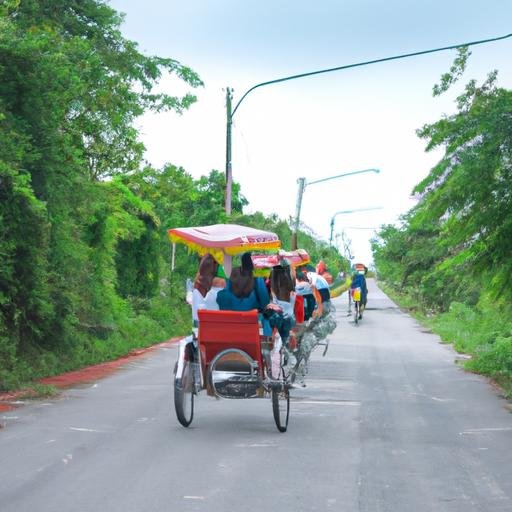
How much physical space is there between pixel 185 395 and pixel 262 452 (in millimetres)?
1770

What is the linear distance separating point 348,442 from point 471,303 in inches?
1267

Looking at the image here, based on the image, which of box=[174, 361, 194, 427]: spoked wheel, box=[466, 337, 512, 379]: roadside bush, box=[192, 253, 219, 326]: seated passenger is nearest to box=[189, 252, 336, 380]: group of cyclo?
box=[192, 253, 219, 326]: seated passenger

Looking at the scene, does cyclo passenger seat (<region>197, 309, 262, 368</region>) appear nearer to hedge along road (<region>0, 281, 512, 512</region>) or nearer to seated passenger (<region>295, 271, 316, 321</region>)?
hedge along road (<region>0, 281, 512, 512</region>)

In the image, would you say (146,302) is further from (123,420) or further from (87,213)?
(123,420)

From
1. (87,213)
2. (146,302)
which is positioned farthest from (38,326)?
(146,302)

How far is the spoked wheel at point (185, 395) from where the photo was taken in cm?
1057

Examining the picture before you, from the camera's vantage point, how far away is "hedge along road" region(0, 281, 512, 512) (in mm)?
7344

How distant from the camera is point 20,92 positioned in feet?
53.0

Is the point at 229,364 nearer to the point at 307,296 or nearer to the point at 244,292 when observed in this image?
the point at 244,292

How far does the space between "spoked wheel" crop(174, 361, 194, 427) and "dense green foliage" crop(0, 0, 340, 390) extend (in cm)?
439

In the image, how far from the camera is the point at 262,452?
9.35 m

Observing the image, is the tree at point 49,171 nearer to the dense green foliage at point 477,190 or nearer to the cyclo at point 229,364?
the cyclo at point 229,364

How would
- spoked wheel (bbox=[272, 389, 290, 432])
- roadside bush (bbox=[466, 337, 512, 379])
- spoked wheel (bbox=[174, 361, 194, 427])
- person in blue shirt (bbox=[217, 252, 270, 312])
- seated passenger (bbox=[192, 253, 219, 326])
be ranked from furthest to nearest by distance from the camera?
roadside bush (bbox=[466, 337, 512, 379])
seated passenger (bbox=[192, 253, 219, 326])
person in blue shirt (bbox=[217, 252, 270, 312])
spoked wheel (bbox=[174, 361, 194, 427])
spoked wheel (bbox=[272, 389, 290, 432])

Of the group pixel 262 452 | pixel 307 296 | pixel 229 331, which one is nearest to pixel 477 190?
pixel 307 296
